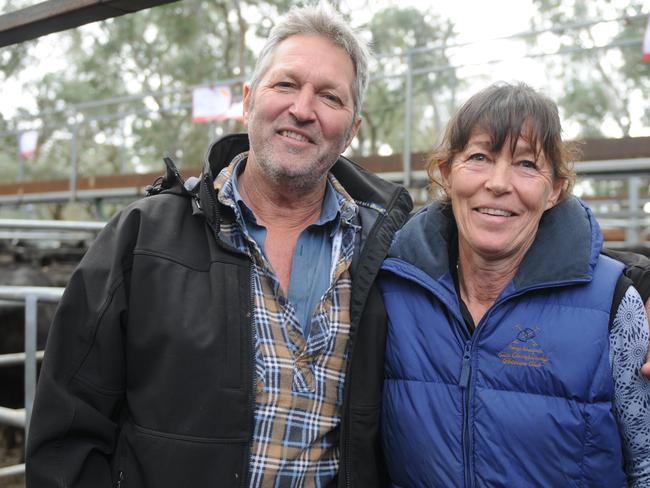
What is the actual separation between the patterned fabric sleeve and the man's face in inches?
40.6

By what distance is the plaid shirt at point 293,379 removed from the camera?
1.92 m

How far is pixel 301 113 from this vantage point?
84.4 inches

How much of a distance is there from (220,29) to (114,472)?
19.9m

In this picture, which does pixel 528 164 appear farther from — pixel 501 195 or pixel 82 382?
pixel 82 382

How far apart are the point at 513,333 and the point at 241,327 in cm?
76

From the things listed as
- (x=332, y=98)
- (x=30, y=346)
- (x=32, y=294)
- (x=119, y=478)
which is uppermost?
(x=332, y=98)

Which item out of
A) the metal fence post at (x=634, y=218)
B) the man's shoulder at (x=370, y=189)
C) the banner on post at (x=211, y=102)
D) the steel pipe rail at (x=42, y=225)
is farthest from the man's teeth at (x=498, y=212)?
the banner on post at (x=211, y=102)

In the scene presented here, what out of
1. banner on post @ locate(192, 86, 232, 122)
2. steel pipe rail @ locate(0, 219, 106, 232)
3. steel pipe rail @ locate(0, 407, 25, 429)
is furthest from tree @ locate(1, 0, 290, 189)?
steel pipe rail @ locate(0, 407, 25, 429)

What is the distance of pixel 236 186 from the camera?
2.26 meters

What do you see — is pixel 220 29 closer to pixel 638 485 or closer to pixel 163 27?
pixel 163 27

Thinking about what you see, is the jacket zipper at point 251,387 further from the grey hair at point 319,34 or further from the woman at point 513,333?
the grey hair at point 319,34

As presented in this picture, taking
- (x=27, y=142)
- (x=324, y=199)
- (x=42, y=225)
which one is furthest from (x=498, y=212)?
(x=27, y=142)

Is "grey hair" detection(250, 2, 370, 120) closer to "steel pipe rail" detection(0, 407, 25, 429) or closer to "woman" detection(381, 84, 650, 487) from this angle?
"woman" detection(381, 84, 650, 487)

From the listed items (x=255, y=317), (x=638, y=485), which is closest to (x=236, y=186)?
(x=255, y=317)
